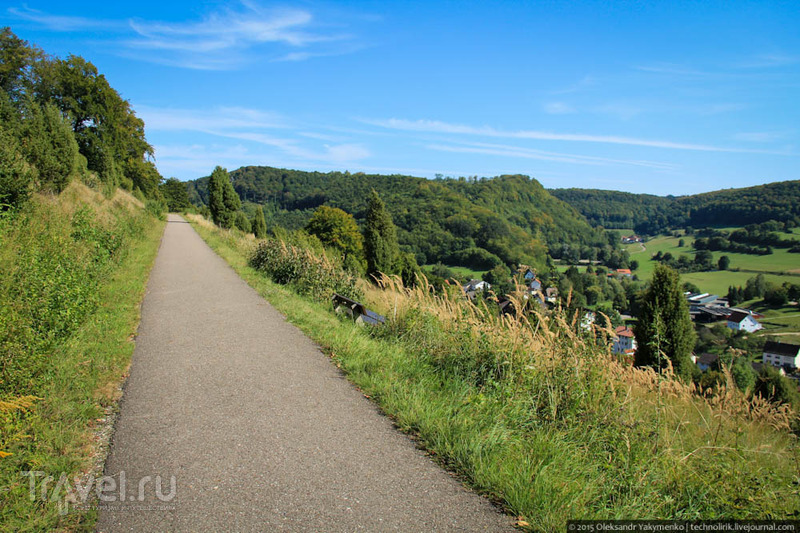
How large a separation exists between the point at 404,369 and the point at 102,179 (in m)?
29.5

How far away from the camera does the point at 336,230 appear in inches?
2036

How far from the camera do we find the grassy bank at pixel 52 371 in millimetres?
2469

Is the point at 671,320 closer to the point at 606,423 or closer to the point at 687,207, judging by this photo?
the point at 606,423

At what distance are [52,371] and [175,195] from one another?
73.7 metres

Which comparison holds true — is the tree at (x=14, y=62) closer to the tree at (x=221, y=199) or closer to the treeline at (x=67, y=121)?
the treeline at (x=67, y=121)

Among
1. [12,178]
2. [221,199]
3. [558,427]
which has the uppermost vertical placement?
[221,199]

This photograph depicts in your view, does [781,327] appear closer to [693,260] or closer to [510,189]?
[693,260]

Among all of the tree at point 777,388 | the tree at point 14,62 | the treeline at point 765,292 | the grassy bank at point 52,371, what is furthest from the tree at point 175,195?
the treeline at point 765,292

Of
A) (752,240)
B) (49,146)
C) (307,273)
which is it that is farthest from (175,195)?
(752,240)

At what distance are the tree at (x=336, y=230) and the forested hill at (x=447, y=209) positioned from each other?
1061cm

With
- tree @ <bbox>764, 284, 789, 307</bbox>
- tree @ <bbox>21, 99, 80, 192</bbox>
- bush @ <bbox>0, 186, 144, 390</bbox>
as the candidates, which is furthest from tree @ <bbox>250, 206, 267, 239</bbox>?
tree @ <bbox>764, 284, 789, 307</bbox>

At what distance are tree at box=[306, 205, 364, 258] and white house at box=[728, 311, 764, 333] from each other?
1442 inches

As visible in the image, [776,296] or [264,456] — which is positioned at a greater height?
[264,456]

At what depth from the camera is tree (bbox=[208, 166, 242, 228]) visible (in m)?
34.8
